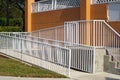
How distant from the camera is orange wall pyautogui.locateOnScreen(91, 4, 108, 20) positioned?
58.1ft

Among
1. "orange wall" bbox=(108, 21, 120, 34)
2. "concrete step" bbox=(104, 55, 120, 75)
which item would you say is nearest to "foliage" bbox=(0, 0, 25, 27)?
"orange wall" bbox=(108, 21, 120, 34)

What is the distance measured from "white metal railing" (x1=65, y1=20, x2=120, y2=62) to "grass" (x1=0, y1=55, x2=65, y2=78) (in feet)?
8.04

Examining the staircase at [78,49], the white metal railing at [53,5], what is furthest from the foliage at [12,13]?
the staircase at [78,49]

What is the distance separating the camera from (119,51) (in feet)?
51.4

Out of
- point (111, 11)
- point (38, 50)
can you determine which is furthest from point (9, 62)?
point (111, 11)

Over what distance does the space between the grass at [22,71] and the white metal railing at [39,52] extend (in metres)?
0.43

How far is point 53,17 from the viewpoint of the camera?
22250 millimetres

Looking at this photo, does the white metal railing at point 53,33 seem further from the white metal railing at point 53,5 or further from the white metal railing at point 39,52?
the white metal railing at point 53,5

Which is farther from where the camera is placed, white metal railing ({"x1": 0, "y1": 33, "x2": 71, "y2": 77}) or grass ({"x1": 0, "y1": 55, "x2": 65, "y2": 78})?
white metal railing ({"x1": 0, "y1": 33, "x2": 71, "y2": 77})

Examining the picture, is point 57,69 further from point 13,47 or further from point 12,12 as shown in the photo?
point 12,12

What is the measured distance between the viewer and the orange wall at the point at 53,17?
2019cm

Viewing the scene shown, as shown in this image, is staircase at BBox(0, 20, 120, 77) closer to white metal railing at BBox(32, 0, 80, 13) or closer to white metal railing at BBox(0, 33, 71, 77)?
white metal railing at BBox(0, 33, 71, 77)

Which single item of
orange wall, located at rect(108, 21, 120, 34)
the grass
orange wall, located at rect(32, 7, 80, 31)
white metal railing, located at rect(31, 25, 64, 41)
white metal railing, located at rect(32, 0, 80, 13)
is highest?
white metal railing, located at rect(32, 0, 80, 13)

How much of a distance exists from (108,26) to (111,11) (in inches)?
61.3
